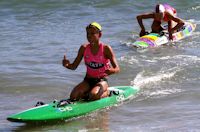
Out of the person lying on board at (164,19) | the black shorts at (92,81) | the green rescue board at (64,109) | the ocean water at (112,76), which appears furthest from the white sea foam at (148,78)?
the person lying on board at (164,19)

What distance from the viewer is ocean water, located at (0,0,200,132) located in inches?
268

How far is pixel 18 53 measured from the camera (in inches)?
442

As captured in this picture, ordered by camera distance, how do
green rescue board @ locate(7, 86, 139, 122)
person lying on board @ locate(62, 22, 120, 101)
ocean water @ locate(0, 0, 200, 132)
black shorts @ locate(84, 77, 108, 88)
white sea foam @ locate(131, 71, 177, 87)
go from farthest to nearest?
white sea foam @ locate(131, 71, 177, 87) < black shorts @ locate(84, 77, 108, 88) < person lying on board @ locate(62, 22, 120, 101) < ocean water @ locate(0, 0, 200, 132) < green rescue board @ locate(7, 86, 139, 122)

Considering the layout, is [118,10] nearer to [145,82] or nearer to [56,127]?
[145,82]

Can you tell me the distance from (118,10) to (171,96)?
9.30 m

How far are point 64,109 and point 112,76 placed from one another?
262 centimetres

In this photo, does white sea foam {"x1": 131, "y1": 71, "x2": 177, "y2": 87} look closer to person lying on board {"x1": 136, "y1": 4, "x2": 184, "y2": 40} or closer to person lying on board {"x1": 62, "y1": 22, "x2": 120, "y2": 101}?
person lying on board {"x1": 62, "y1": 22, "x2": 120, "y2": 101}

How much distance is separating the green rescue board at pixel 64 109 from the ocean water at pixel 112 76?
4.0 inches

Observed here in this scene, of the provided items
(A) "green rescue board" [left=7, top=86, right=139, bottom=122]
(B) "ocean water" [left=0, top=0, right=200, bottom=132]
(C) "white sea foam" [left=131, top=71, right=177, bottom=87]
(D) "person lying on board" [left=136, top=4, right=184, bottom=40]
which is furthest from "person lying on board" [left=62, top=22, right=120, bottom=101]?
(D) "person lying on board" [left=136, top=4, right=184, bottom=40]

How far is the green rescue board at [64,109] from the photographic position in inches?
253

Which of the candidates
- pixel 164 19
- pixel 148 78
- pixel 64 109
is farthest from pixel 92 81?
pixel 164 19

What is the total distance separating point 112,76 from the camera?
932 centimetres

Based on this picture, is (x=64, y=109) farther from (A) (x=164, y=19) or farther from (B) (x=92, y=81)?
(A) (x=164, y=19)

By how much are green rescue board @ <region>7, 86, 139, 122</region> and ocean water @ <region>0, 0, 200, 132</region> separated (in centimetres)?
10
